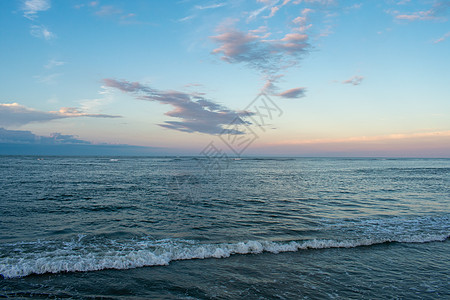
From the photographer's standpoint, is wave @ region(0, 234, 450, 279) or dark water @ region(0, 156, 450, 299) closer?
dark water @ region(0, 156, 450, 299)

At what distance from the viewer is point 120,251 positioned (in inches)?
346

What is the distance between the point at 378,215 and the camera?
1511cm

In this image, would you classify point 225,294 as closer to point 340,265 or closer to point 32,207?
point 340,265

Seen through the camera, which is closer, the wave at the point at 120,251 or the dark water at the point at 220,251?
the dark water at the point at 220,251

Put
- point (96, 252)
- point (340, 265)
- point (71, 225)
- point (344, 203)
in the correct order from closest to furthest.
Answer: point (340, 265) < point (96, 252) < point (71, 225) < point (344, 203)

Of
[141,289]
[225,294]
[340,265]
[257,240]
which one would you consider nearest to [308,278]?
[340,265]

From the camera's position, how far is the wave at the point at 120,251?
24.6ft

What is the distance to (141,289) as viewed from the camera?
6379 mm

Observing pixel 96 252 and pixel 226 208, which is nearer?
pixel 96 252

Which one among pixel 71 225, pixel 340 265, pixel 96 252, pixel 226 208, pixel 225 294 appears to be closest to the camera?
pixel 225 294

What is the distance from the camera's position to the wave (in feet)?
24.6

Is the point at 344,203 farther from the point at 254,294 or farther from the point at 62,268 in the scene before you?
the point at 62,268

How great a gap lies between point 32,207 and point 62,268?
34.2 feet

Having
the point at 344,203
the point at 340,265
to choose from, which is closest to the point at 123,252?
the point at 340,265
